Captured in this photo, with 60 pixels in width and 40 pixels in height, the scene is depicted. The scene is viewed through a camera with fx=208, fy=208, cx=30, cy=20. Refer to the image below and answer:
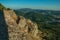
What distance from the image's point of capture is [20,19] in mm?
34906

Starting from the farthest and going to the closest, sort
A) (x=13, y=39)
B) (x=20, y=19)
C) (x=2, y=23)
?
(x=20, y=19), (x=2, y=23), (x=13, y=39)

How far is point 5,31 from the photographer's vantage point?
24.5m

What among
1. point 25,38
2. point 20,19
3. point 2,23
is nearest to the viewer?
point 25,38

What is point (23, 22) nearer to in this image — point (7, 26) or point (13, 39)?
point (7, 26)

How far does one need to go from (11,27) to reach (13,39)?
3.26m

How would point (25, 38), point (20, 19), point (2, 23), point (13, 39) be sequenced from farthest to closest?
point (20, 19) < point (2, 23) < point (25, 38) < point (13, 39)

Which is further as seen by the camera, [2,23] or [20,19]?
[20,19]

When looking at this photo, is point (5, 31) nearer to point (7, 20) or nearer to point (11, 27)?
point (11, 27)

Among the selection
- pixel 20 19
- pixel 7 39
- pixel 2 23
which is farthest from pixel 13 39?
pixel 20 19

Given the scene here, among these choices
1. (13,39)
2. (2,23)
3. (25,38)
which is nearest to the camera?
(13,39)

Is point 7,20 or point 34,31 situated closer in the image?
point 7,20

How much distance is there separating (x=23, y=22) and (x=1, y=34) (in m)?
11.3

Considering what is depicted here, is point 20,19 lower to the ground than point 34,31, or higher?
higher

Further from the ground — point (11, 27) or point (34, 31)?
point (11, 27)
